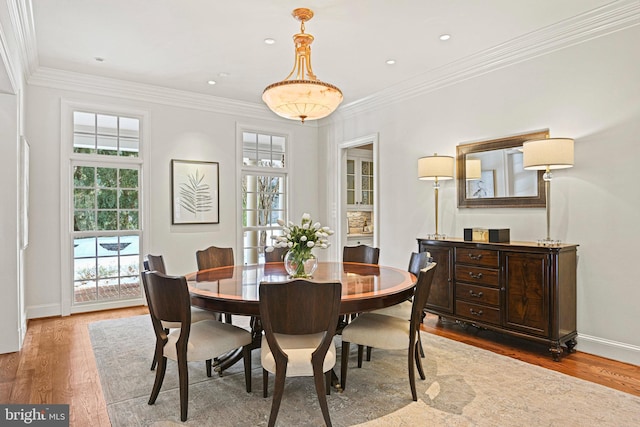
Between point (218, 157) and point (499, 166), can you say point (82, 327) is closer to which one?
point (218, 157)

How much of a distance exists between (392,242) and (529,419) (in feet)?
10.4

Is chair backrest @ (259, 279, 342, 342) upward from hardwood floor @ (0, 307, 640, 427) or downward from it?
upward

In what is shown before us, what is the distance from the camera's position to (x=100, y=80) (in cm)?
491

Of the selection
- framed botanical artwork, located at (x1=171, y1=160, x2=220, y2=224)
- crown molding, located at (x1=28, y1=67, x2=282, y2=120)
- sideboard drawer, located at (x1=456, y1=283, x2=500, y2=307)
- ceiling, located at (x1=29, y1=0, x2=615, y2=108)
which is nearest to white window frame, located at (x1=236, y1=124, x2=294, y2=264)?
crown molding, located at (x1=28, y1=67, x2=282, y2=120)

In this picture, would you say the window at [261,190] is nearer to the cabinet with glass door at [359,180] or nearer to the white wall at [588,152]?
the cabinet with glass door at [359,180]

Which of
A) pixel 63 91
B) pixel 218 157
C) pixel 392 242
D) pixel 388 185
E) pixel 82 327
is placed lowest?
pixel 82 327

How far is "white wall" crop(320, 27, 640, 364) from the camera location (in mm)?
3230

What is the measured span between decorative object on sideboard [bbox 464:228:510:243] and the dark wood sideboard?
7 centimetres

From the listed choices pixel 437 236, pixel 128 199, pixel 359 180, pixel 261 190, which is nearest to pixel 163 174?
pixel 128 199

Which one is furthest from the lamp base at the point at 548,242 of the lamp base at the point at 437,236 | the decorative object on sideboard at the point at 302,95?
the decorative object on sideboard at the point at 302,95

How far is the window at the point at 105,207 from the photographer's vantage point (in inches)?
194

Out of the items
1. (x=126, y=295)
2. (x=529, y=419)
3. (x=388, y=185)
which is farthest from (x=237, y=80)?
(x=529, y=419)

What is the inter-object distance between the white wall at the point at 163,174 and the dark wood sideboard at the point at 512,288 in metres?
3.14

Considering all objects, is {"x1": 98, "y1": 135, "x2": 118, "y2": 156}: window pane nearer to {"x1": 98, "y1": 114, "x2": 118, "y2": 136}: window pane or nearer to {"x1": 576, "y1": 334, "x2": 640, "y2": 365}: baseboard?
{"x1": 98, "y1": 114, "x2": 118, "y2": 136}: window pane
